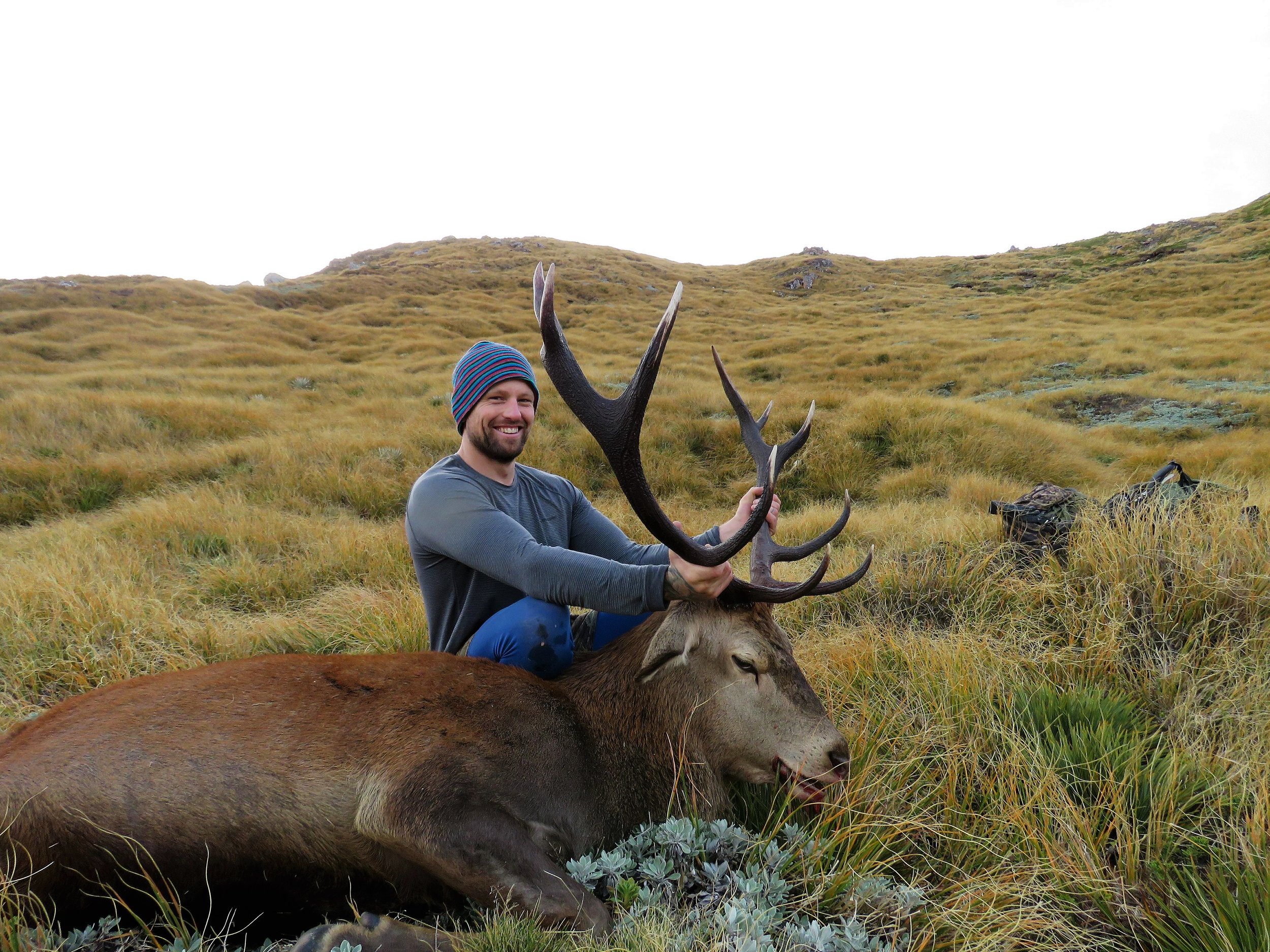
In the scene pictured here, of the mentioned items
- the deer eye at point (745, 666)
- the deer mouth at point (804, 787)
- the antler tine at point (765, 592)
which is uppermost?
the antler tine at point (765, 592)

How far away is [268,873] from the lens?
2.18 meters

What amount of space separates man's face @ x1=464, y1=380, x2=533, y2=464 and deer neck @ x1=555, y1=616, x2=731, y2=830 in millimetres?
1333

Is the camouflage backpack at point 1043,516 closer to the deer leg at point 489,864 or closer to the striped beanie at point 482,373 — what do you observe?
the striped beanie at point 482,373

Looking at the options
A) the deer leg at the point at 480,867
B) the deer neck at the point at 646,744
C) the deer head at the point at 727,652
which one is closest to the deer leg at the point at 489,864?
the deer leg at the point at 480,867

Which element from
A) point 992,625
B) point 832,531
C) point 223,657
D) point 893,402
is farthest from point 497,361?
point 893,402

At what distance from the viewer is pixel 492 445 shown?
366cm

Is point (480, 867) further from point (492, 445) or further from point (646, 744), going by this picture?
point (492, 445)

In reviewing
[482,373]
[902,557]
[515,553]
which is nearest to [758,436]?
[482,373]

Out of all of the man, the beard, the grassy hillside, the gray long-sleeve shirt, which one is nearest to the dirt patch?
the grassy hillside

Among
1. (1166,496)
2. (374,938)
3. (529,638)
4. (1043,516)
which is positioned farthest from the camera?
(1043,516)

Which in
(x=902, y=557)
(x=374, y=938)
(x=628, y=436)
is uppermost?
(x=628, y=436)

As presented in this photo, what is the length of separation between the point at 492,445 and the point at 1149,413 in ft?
51.7

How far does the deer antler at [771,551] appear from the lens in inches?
113

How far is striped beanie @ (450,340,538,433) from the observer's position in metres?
3.71
